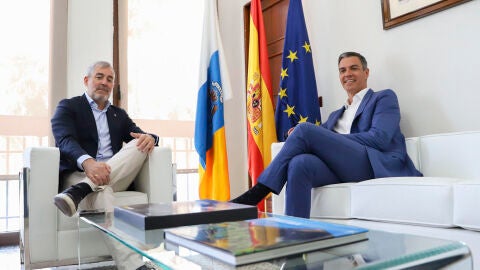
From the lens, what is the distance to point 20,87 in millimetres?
3230

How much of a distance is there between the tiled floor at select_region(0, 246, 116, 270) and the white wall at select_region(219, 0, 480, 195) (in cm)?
203

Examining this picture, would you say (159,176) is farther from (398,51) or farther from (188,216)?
(398,51)

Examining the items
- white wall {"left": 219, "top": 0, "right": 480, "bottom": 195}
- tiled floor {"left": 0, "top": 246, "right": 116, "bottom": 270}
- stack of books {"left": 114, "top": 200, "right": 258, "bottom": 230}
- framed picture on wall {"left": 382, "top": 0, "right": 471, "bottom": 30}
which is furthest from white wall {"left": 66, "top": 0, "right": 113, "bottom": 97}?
stack of books {"left": 114, "top": 200, "right": 258, "bottom": 230}

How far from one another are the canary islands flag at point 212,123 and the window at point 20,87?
4.44 feet

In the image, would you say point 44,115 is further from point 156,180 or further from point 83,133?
point 156,180

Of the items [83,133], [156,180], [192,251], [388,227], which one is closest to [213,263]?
[192,251]

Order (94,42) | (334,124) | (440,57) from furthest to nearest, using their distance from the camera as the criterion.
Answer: (94,42), (334,124), (440,57)

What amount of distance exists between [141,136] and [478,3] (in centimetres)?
207

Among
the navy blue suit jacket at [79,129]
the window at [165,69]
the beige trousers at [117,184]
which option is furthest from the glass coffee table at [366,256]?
the window at [165,69]

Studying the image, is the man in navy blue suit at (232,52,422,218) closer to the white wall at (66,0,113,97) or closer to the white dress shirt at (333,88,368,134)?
the white dress shirt at (333,88,368,134)

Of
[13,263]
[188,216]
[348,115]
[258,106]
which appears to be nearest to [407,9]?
[348,115]

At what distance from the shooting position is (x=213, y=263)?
0.62m

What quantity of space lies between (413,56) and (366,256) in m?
2.26

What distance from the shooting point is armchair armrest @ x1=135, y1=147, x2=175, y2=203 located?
7.02 feet
